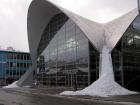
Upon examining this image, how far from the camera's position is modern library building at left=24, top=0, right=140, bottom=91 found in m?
38.9

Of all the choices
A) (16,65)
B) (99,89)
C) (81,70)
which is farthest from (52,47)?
(16,65)

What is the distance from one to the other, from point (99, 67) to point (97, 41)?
3.64m

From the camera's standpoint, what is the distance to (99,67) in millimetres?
38094

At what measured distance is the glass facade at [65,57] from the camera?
134 feet

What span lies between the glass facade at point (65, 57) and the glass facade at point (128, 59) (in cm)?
342

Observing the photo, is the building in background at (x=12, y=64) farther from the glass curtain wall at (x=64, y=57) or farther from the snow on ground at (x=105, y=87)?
the snow on ground at (x=105, y=87)

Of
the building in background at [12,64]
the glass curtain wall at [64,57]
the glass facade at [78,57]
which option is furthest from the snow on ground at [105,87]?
the building in background at [12,64]

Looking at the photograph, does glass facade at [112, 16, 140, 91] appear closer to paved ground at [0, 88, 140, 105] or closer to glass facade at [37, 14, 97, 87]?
glass facade at [37, 14, 97, 87]

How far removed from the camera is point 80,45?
41.7 metres

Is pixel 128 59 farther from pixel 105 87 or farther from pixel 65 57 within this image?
pixel 65 57

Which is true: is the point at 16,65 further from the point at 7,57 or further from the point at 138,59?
the point at 138,59

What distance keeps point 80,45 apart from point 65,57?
194 inches

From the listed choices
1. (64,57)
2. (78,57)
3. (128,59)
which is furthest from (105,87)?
(64,57)

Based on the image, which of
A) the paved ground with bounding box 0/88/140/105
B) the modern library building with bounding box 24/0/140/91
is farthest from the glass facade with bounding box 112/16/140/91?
the paved ground with bounding box 0/88/140/105
